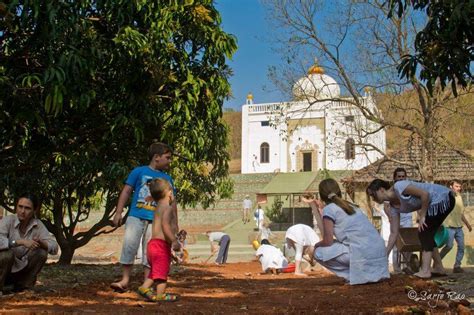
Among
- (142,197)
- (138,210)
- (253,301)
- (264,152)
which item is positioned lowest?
(253,301)

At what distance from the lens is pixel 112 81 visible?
24.7 feet

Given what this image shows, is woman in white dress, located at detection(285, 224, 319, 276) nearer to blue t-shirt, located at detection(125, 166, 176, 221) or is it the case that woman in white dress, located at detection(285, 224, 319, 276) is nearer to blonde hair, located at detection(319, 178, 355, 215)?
blonde hair, located at detection(319, 178, 355, 215)

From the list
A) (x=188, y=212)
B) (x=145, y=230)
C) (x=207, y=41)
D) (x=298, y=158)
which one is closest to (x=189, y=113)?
(x=207, y=41)

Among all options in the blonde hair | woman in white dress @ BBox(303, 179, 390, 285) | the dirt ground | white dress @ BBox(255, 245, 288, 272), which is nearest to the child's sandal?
the dirt ground

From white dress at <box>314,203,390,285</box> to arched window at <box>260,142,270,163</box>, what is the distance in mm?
47964

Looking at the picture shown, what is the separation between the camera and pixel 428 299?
183 inches

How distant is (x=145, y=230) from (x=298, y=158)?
4699cm

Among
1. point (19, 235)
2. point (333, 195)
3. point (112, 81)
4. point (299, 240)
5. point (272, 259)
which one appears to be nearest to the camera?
point (19, 235)

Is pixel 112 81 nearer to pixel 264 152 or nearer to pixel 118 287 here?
pixel 118 287

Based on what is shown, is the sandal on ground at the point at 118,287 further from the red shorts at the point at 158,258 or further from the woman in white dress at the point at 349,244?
the woman in white dress at the point at 349,244

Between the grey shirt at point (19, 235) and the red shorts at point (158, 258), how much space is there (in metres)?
1.11

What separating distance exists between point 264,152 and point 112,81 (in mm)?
46966

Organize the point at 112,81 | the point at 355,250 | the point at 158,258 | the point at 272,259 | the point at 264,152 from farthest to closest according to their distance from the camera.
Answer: the point at 264,152
the point at 272,259
the point at 112,81
the point at 355,250
the point at 158,258

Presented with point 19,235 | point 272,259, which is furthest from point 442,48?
point 272,259
